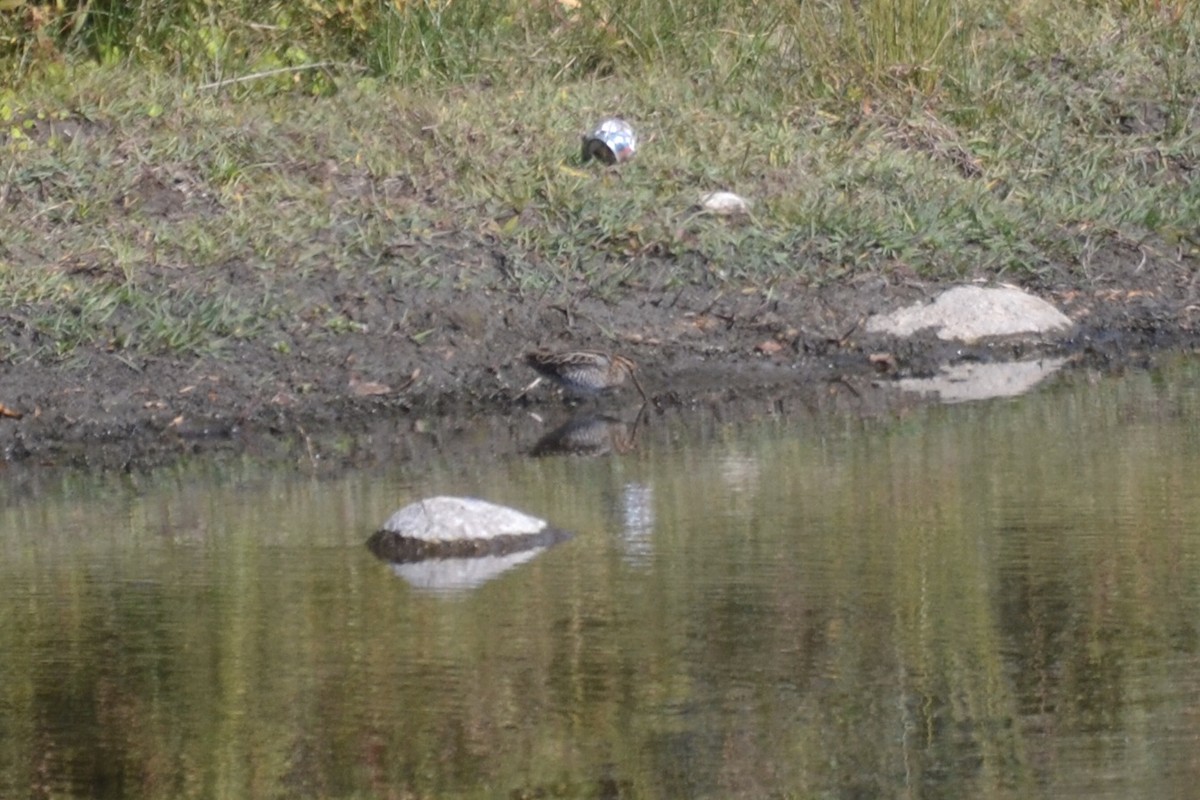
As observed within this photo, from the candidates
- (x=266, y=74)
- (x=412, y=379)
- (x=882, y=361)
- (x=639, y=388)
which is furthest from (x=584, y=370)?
(x=266, y=74)

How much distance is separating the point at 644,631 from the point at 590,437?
219 centimetres

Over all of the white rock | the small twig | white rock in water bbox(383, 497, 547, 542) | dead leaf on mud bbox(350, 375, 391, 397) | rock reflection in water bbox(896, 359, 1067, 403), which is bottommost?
white rock in water bbox(383, 497, 547, 542)

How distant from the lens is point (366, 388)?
22.4ft

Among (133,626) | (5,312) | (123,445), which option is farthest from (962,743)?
(5,312)

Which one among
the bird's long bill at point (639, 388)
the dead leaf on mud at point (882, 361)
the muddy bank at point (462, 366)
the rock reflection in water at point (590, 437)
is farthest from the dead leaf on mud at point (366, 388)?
the dead leaf on mud at point (882, 361)

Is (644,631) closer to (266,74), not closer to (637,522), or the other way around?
(637,522)

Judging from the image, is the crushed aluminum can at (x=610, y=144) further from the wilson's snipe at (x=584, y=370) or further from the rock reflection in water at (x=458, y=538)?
the rock reflection in water at (x=458, y=538)

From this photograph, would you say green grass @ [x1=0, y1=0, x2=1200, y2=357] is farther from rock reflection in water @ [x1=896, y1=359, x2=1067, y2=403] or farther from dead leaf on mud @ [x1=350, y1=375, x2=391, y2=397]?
rock reflection in water @ [x1=896, y1=359, x2=1067, y2=403]

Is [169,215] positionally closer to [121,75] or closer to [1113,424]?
[121,75]

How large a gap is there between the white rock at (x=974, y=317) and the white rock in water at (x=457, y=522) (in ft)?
8.83

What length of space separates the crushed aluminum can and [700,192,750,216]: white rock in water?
1.32 ft

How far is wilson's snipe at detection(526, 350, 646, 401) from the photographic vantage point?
22.8 ft

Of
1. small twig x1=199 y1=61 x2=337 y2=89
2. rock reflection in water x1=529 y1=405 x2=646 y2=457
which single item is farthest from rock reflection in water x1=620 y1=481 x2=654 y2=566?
small twig x1=199 y1=61 x2=337 y2=89

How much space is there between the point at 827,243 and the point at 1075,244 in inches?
37.2
